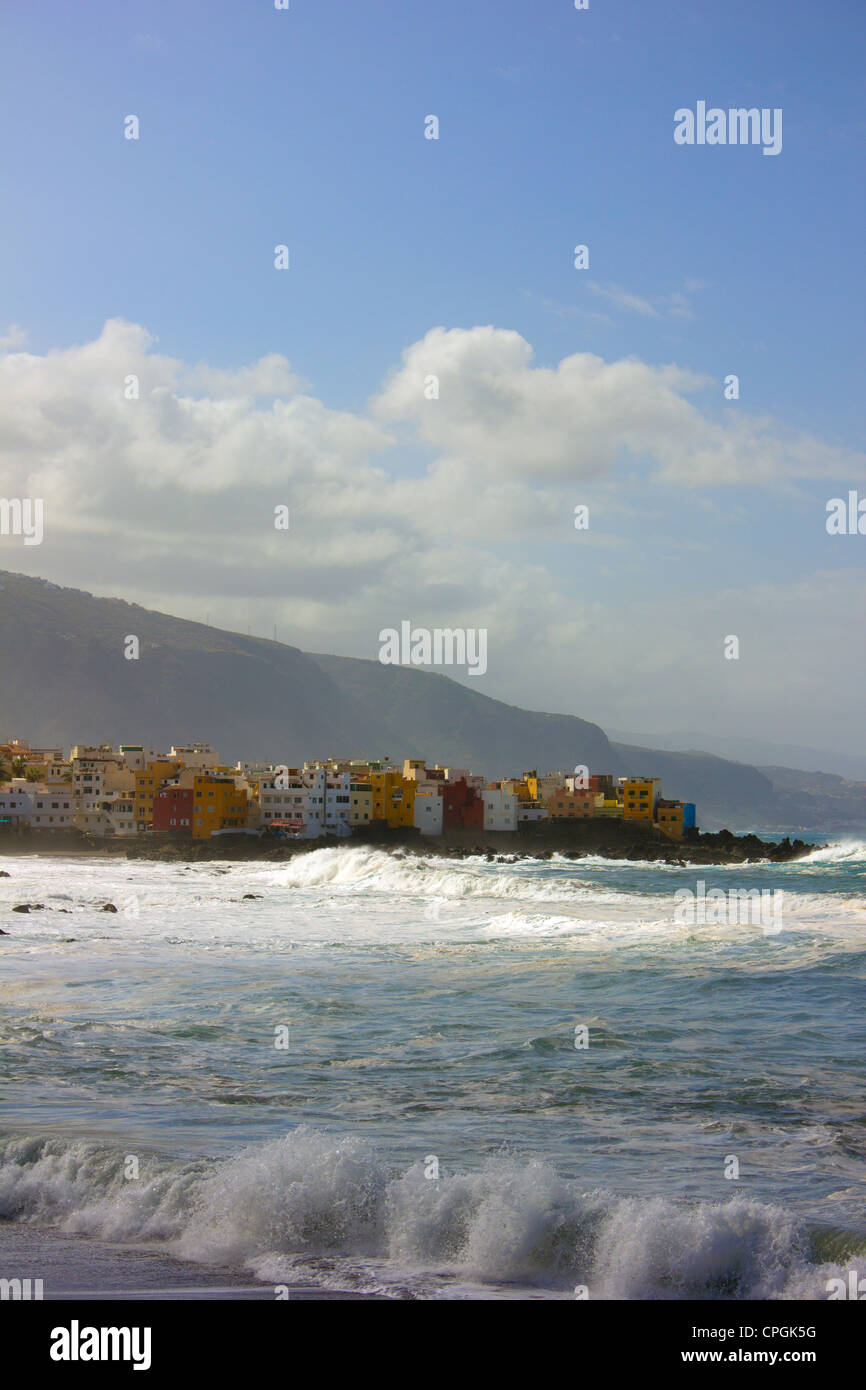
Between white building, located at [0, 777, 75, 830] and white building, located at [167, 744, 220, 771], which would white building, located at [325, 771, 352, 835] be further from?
white building, located at [0, 777, 75, 830]

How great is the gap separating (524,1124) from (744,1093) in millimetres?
2548

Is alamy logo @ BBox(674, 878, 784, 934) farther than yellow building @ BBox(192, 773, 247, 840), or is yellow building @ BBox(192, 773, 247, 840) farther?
yellow building @ BBox(192, 773, 247, 840)

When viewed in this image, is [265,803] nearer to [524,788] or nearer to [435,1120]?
[524,788]

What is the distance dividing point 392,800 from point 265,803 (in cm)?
960

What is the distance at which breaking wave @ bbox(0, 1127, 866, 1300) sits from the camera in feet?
22.0

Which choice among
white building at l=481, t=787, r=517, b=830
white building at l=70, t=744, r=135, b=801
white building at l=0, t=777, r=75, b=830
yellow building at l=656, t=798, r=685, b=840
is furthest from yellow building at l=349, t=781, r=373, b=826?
yellow building at l=656, t=798, r=685, b=840

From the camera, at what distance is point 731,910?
31.0 metres

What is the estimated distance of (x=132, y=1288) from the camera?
20.3 ft

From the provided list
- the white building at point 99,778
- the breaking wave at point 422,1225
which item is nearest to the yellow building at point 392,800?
the white building at point 99,778

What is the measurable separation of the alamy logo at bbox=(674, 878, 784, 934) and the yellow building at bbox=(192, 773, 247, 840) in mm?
47371

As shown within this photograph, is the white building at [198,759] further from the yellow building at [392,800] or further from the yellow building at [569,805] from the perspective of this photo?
the yellow building at [569,805]

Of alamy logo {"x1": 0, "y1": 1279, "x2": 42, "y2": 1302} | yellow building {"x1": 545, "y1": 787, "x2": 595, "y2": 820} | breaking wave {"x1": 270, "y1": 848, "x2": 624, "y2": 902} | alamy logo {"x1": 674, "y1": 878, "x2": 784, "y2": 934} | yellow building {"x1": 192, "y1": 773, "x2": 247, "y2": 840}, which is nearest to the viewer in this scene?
alamy logo {"x1": 0, "y1": 1279, "x2": 42, "y2": 1302}
